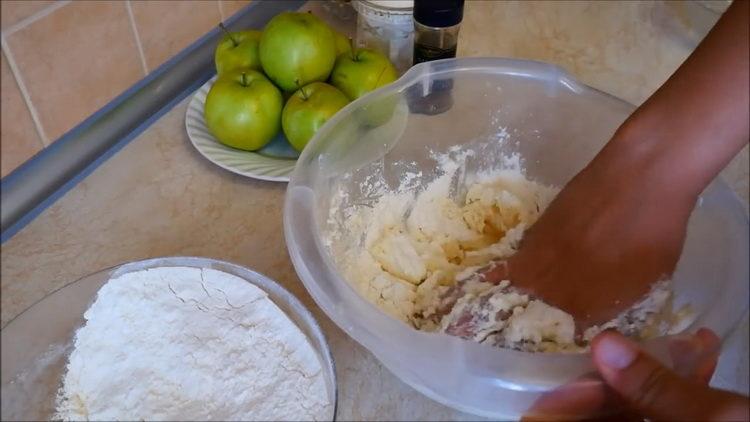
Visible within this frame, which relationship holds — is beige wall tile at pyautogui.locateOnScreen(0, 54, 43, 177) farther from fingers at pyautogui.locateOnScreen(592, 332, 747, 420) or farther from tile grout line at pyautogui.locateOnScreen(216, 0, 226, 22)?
fingers at pyautogui.locateOnScreen(592, 332, 747, 420)

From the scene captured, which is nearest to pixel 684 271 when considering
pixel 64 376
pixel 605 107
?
pixel 605 107

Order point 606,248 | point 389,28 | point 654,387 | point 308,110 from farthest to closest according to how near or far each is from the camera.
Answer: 1. point 389,28
2. point 308,110
3. point 606,248
4. point 654,387

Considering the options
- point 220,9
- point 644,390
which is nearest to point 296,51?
point 220,9

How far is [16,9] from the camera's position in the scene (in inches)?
22.1

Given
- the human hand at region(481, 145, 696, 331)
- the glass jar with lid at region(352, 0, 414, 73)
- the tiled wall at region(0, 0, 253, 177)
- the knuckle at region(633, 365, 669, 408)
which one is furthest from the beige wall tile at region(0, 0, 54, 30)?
the knuckle at region(633, 365, 669, 408)

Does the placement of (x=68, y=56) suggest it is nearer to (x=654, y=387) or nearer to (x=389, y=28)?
(x=389, y=28)

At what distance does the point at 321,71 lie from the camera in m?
0.70

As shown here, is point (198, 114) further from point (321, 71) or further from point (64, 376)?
point (64, 376)

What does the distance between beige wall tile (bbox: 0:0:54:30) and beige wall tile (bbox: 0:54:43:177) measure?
0.03m

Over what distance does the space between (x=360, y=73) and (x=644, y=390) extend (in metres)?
0.43

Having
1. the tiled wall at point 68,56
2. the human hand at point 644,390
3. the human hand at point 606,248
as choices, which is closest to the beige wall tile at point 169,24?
the tiled wall at point 68,56

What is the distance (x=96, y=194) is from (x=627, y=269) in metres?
0.49

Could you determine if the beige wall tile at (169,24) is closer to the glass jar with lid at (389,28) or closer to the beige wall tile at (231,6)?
the beige wall tile at (231,6)

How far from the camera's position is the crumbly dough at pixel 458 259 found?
510 mm
